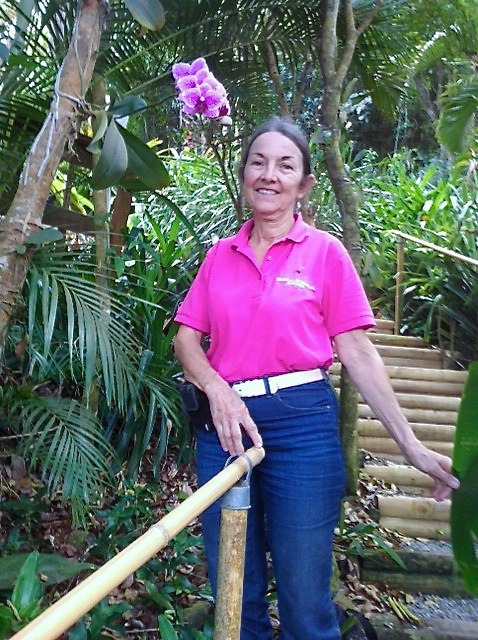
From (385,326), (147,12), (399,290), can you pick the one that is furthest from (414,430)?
(147,12)

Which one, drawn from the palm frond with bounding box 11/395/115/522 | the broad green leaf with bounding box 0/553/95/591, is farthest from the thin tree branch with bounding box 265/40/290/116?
the broad green leaf with bounding box 0/553/95/591

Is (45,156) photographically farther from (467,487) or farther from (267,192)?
(467,487)

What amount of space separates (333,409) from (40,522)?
1.70 meters

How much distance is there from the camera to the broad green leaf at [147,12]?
1.78 meters

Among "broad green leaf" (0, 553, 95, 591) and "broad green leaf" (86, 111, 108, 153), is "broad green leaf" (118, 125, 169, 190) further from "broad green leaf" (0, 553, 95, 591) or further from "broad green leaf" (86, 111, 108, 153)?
"broad green leaf" (0, 553, 95, 591)

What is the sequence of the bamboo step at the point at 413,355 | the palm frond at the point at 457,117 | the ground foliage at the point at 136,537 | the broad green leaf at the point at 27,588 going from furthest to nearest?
1. the bamboo step at the point at 413,355
2. the palm frond at the point at 457,117
3. the ground foliage at the point at 136,537
4. the broad green leaf at the point at 27,588

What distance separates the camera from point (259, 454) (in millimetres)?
1441

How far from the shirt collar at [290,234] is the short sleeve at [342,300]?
0.31 feet

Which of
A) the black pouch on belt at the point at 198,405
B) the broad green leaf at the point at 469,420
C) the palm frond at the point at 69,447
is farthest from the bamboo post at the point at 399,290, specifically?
the broad green leaf at the point at 469,420

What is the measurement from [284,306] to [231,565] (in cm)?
64

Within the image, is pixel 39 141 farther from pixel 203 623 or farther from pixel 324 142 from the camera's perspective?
pixel 203 623

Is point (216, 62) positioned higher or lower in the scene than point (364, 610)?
higher

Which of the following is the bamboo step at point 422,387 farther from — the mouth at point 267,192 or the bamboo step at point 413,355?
the mouth at point 267,192

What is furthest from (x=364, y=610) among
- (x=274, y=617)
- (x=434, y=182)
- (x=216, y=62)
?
(x=434, y=182)
